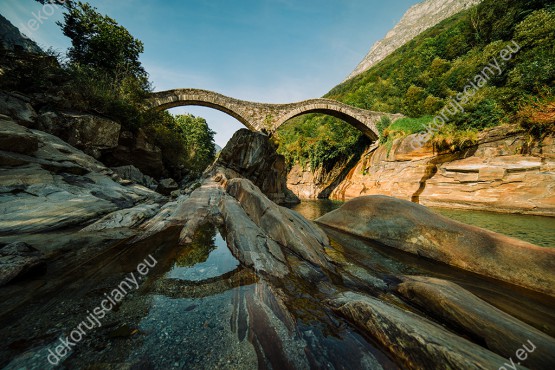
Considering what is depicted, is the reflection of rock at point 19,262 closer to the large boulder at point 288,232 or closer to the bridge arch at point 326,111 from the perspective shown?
the large boulder at point 288,232

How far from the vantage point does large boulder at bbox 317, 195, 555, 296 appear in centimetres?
301

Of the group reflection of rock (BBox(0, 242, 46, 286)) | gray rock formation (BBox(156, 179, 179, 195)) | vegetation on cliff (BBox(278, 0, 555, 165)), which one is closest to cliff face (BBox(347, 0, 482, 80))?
vegetation on cliff (BBox(278, 0, 555, 165))

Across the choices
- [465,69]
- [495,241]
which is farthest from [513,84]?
[495,241]

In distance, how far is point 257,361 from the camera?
135 centimetres

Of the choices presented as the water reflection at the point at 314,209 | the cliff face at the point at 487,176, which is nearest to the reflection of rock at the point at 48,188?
the water reflection at the point at 314,209

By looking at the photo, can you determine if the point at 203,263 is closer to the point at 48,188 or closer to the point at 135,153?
the point at 48,188

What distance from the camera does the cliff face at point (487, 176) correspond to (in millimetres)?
8281

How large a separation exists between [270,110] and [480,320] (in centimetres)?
2115

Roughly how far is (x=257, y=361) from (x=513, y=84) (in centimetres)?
1841

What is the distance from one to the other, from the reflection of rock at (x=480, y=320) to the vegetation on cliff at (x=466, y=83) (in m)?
12.3

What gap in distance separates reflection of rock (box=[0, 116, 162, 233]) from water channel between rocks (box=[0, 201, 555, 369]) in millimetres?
1853

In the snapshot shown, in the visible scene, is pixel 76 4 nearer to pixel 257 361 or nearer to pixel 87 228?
pixel 87 228

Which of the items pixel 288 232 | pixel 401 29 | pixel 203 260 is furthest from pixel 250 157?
pixel 401 29

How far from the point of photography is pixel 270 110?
67.8 ft
